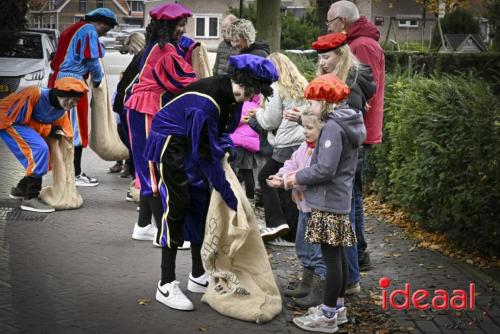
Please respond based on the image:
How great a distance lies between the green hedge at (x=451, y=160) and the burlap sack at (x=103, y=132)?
10.3ft

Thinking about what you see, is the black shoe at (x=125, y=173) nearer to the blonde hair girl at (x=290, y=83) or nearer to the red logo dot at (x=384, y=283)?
the blonde hair girl at (x=290, y=83)

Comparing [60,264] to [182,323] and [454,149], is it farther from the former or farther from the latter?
[454,149]

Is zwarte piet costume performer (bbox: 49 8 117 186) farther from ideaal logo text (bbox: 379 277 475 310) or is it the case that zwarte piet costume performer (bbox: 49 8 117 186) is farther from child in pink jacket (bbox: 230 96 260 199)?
ideaal logo text (bbox: 379 277 475 310)

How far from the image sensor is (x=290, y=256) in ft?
25.0

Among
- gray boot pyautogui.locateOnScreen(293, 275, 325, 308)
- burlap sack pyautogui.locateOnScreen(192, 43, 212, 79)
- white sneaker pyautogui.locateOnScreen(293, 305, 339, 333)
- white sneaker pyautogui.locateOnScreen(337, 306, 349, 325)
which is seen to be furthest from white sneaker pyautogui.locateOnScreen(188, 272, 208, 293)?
burlap sack pyautogui.locateOnScreen(192, 43, 212, 79)

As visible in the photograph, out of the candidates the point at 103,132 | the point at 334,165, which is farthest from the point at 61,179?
the point at 334,165

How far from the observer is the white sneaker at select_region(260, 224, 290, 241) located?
7.82m

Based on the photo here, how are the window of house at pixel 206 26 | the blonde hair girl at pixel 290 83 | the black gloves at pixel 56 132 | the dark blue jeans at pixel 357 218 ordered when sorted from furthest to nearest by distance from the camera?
the window of house at pixel 206 26 → the black gloves at pixel 56 132 → the blonde hair girl at pixel 290 83 → the dark blue jeans at pixel 357 218

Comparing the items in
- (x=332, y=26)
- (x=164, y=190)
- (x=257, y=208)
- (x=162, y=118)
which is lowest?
(x=257, y=208)

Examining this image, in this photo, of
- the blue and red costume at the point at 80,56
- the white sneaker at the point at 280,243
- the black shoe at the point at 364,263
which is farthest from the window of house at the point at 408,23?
the black shoe at the point at 364,263

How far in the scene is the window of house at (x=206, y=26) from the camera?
2868 inches

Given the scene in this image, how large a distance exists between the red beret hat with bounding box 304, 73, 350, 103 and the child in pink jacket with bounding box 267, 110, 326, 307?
142 millimetres

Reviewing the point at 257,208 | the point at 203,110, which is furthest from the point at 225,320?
the point at 257,208

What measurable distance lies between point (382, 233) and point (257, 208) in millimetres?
1548
